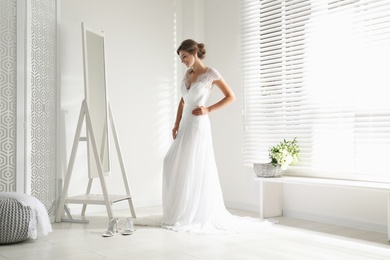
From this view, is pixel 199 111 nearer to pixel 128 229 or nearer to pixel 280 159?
pixel 280 159

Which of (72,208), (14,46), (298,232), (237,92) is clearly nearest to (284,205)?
(298,232)

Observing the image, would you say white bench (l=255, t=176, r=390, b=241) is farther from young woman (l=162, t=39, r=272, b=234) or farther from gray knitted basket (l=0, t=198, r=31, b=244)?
gray knitted basket (l=0, t=198, r=31, b=244)

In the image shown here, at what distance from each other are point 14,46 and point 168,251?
224 cm

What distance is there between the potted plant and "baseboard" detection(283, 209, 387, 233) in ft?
1.56

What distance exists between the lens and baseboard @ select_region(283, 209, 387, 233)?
377cm

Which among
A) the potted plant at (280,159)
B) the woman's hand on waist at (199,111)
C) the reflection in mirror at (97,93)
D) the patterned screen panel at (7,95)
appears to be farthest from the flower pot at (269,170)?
the patterned screen panel at (7,95)

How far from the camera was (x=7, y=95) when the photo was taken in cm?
388

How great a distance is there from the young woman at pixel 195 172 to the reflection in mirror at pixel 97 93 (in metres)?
0.72

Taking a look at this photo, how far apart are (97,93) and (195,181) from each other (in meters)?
1.29

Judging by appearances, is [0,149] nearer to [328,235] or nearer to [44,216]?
[44,216]

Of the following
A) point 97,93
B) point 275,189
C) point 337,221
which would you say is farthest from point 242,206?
point 97,93

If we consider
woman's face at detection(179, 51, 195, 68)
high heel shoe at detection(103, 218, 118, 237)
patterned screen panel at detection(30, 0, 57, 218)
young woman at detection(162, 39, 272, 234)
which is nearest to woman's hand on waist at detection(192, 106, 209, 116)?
young woman at detection(162, 39, 272, 234)

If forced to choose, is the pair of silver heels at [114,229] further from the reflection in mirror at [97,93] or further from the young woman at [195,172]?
the reflection in mirror at [97,93]

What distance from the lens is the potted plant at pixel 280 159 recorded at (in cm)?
425
